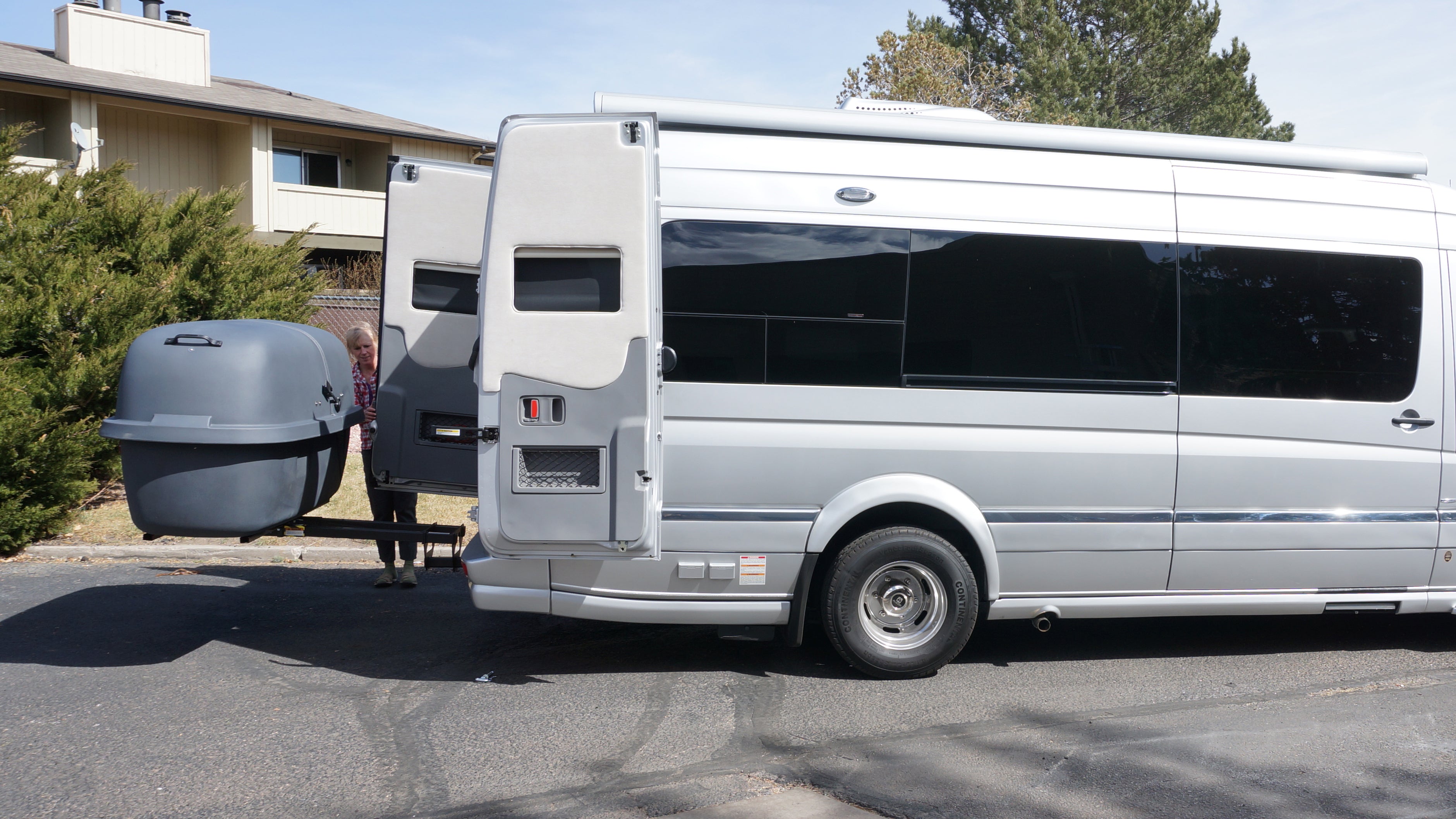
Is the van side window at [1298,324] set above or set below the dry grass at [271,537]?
above

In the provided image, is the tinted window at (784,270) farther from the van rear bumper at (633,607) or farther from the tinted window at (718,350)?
the van rear bumper at (633,607)

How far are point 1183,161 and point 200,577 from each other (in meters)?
7.17

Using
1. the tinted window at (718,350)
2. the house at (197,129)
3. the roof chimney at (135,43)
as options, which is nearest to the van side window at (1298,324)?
the tinted window at (718,350)

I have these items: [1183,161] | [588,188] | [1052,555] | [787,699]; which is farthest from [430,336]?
[1183,161]

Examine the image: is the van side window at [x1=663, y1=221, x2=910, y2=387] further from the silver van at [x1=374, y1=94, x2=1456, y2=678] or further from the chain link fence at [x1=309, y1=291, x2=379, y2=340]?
the chain link fence at [x1=309, y1=291, x2=379, y2=340]

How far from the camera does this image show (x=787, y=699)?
5270 mm

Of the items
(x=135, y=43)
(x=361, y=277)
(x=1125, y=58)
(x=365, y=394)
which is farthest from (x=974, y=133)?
(x=1125, y=58)

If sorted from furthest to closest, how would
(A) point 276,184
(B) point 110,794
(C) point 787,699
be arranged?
(A) point 276,184 < (C) point 787,699 < (B) point 110,794

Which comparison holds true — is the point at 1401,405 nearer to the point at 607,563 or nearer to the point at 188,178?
the point at 607,563

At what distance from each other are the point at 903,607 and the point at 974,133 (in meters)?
2.54

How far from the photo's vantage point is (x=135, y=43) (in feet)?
74.3

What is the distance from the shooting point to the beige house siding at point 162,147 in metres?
21.8

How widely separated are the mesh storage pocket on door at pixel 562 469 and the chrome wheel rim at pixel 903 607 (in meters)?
1.57

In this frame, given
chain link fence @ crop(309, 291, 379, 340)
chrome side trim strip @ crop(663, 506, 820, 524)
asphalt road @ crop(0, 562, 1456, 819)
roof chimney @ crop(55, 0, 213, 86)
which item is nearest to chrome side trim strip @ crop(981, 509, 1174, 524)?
asphalt road @ crop(0, 562, 1456, 819)
